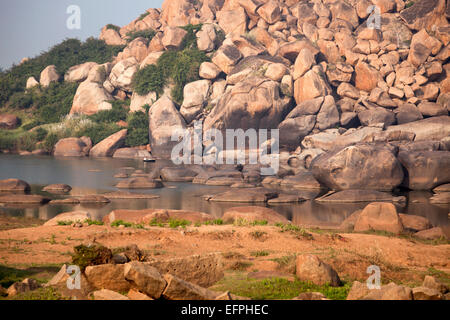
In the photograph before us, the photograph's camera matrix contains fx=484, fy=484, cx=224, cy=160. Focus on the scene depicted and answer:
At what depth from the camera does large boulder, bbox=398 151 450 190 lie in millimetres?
22375

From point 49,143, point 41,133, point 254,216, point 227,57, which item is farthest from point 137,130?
point 254,216

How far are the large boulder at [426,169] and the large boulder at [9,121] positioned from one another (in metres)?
38.3

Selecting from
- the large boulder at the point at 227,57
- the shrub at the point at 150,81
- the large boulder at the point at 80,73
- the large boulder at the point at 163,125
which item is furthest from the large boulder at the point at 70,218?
the large boulder at the point at 80,73

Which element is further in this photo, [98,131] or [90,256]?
[98,131]

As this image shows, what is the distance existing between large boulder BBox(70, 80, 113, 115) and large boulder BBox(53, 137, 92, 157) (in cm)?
689

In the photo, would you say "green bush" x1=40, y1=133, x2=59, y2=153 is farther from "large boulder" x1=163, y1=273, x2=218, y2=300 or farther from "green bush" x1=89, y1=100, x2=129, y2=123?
"large boulder" x1=163, y1=273, x2=218, y2=300

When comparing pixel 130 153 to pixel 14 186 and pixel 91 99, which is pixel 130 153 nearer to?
pixel 91 99

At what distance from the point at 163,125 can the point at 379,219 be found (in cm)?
2834

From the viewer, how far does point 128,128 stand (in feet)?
138

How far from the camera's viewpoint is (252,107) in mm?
34875

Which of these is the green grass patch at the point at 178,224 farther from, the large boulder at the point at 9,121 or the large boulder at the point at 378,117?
the large boulder at the point at 9,121

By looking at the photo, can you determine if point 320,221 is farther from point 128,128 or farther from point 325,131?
point 128,128

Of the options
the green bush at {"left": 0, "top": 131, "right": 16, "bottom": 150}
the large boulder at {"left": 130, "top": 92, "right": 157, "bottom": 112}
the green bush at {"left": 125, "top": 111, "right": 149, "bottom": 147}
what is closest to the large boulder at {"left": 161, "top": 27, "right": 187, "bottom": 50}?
the large boulder at {"left": 130, "top": 92, "right": 157, "bottom": 112}

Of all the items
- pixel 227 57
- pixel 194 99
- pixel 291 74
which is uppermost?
pixel 227 57
